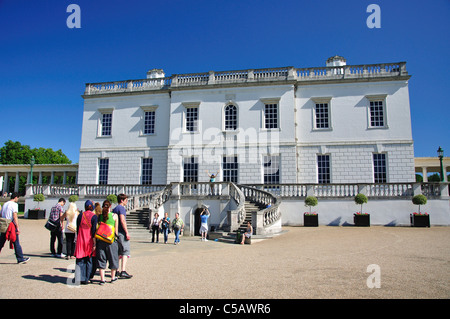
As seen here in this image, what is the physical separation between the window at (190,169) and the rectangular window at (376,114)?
14.2 meters

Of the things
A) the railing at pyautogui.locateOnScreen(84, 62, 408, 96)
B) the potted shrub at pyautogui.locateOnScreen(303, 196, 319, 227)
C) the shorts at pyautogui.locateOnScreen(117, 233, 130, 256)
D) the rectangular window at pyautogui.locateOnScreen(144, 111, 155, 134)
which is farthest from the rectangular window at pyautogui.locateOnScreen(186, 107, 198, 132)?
the shorts at pyautogui.locateOnScreen(117, 233, 130, 256)

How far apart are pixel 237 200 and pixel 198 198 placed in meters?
2.68

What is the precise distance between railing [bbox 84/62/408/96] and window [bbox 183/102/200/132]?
1.73 metres

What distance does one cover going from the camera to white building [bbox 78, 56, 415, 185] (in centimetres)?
2427

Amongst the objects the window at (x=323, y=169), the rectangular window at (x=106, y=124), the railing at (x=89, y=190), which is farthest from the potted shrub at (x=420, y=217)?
the rectangular window at (x=106, y=124)

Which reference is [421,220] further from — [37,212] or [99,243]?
[37,212]

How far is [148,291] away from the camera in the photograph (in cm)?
629

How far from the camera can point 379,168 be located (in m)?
24.1

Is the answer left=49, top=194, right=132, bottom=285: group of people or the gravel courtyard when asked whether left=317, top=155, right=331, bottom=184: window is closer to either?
the gravel courtyard

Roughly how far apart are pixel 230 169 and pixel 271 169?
3.22 m

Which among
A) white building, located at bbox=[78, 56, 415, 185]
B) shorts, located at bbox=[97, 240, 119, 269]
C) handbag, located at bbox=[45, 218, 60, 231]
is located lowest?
shorts, located at bbox=[97, 240, 119, 269]

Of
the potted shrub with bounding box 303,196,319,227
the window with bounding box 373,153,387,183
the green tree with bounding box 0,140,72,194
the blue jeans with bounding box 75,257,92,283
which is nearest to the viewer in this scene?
the blue jeans with bounding box 75,257,92,283

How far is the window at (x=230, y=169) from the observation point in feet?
83.3

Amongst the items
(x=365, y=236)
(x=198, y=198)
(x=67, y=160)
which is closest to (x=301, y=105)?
(x=198, y=198)
